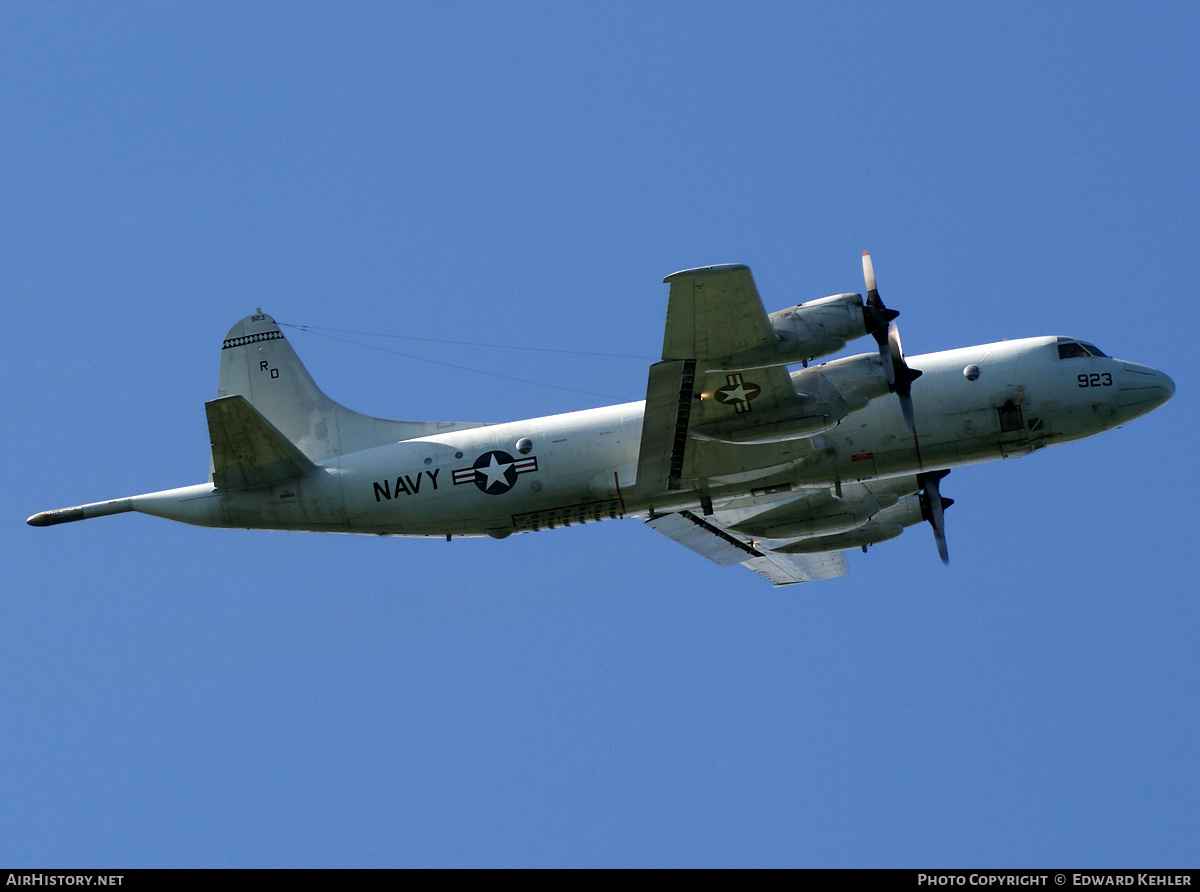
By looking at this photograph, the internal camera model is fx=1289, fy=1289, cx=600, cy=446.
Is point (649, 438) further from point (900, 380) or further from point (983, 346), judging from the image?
point (983, 346)

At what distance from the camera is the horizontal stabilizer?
2455cm

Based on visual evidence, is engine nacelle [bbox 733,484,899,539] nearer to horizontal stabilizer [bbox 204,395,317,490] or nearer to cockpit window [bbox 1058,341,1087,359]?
cockpit window [bbox 1058,341,1087,359]

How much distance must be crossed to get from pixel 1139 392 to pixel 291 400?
17483 mm

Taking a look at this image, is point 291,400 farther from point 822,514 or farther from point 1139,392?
point 1139,392

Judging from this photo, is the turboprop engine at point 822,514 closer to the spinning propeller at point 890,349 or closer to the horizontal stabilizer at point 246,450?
the spinning propeller at point 890,349

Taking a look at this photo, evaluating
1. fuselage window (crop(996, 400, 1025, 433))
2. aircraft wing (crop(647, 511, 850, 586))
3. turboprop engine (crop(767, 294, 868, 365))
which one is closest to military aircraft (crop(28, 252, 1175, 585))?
fuselage window (crop(996, 400, 1025, 433))

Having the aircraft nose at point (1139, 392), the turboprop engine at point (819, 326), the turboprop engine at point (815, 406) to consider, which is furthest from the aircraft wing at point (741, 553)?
the aircraft nose at point (1139, 392)

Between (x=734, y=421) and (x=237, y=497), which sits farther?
(x=237, y=497)

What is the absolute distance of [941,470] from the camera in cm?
2670
